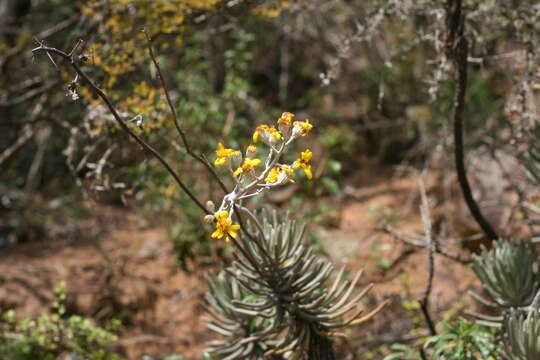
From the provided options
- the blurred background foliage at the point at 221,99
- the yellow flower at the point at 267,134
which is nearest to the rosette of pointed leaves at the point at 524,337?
the blurred background foliage at the point at 221,99

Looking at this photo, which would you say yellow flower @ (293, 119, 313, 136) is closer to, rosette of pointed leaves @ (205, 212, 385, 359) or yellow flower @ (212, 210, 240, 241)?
yellow flower @ (212, 210, 240, 241)

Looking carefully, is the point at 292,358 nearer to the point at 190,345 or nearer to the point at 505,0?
the point at 190,345

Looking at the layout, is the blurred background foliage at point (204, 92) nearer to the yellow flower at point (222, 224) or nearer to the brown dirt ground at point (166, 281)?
the brown dirt ground at point (166, 281)

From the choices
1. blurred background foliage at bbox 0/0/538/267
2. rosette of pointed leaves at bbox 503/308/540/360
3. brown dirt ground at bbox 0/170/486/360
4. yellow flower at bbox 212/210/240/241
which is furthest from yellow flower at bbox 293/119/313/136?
brown dirt ground at bbox 0/170/486/360

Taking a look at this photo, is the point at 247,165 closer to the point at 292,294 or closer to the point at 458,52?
the point at 292,294

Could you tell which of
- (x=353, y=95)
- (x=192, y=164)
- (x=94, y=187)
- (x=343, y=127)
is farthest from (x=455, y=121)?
(x=353, y=95)
